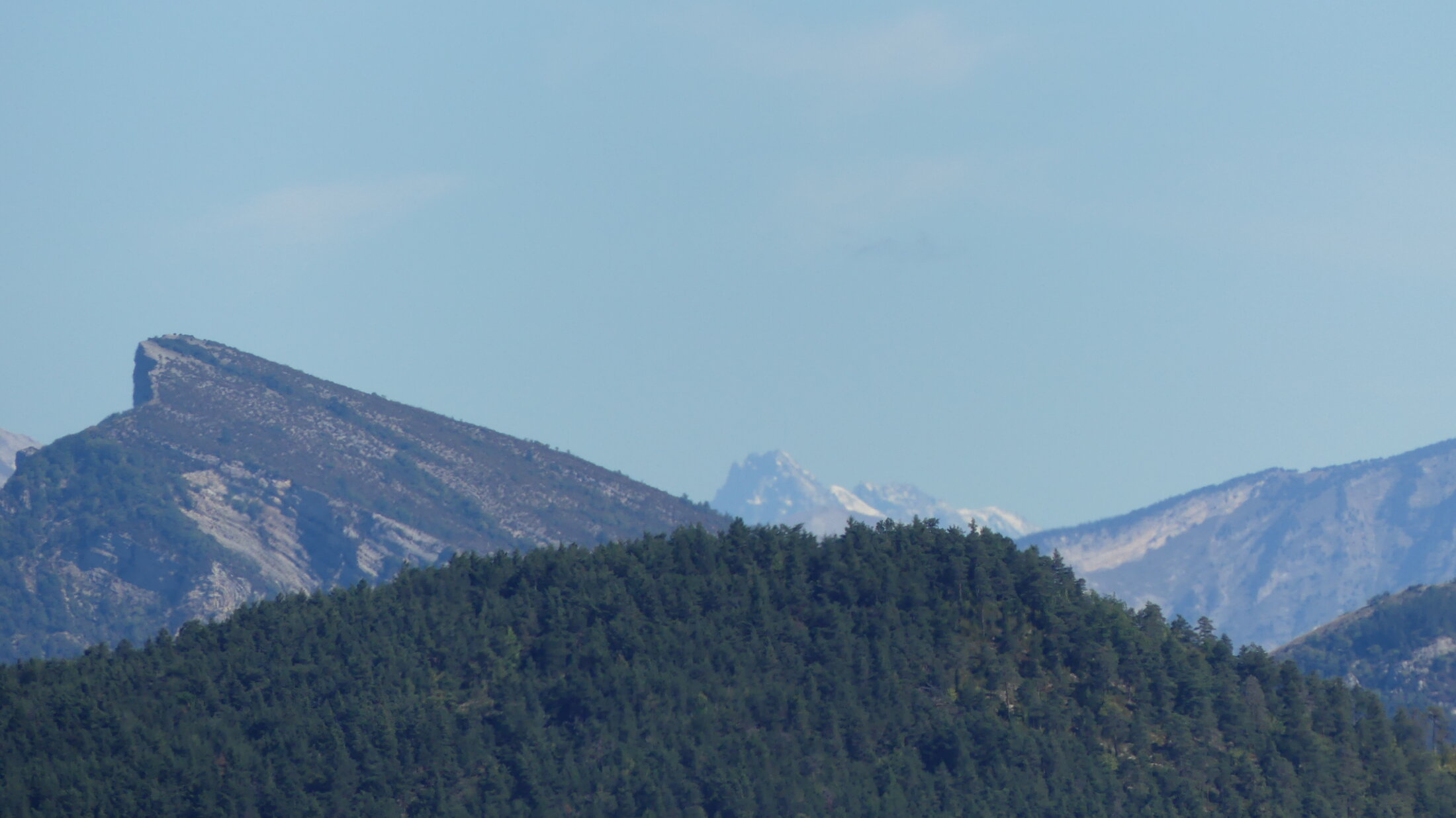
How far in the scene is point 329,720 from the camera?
18075 cm

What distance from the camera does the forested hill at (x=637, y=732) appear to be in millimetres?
171125

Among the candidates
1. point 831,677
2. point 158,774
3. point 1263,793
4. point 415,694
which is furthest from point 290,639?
point 1263,793

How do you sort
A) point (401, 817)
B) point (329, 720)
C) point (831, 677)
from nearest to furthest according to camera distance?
point (401, 817) → point (329, 720) → point (831, 677)

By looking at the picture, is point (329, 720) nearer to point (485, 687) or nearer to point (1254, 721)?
point (485, 687)

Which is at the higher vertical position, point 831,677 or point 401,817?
point 831,677

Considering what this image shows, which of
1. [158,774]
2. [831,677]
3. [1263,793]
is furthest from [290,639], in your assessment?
[1263,793]

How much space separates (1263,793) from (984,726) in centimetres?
2522

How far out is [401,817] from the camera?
167125 millimetres

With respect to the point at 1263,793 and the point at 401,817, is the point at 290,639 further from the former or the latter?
the point at 1263,793

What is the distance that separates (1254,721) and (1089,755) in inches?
860

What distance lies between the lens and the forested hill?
171125mm

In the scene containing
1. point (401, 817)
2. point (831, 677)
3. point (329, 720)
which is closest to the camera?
point (401, 817)

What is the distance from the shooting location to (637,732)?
182m

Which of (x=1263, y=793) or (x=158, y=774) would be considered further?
(x=1263, y=793)
